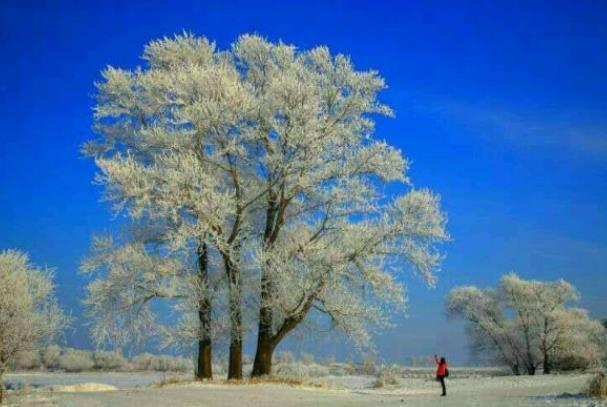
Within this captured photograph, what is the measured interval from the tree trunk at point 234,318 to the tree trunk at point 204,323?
79 centimetres

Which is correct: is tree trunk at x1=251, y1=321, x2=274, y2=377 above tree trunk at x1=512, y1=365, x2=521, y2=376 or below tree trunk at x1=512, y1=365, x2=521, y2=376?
above

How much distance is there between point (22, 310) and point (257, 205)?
28.9 feet

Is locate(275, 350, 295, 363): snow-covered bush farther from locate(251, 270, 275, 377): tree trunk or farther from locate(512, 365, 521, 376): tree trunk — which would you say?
locate(251, 270, 275, 377): tree trunk

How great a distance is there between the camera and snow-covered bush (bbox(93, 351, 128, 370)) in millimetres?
66000

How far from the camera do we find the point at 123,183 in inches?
841

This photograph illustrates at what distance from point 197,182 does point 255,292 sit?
4387 millimetres

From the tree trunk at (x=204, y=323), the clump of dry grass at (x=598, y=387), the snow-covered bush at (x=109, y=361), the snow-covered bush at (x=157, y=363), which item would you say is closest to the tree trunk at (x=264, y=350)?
the tree trunk at (x=204, y=323)

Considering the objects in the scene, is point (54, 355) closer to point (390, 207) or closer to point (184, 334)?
point (184, 334)

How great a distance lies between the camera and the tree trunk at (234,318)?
2236 centimetres

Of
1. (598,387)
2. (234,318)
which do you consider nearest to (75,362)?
(234,318)

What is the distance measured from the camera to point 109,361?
66375 mm

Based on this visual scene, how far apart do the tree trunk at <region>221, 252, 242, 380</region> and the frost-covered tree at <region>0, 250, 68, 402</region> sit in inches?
214

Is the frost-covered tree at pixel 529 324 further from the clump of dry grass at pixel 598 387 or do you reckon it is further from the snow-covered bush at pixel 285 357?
the clump of dry grass at pixel 598 387

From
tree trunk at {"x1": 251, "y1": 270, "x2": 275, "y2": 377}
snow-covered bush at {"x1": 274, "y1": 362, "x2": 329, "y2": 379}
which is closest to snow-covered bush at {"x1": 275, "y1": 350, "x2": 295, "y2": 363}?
snow-covered bush at {"x1": 274, "y1": 362, "x2": 329, "y2": 379}
